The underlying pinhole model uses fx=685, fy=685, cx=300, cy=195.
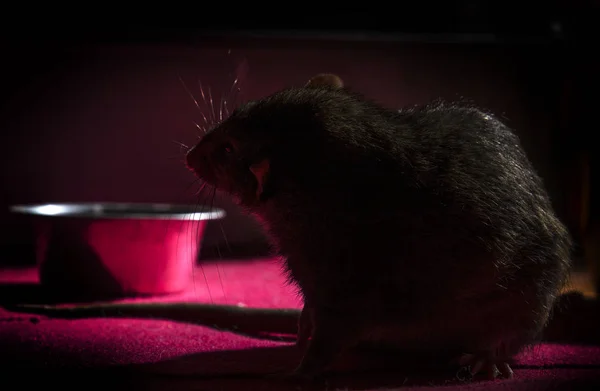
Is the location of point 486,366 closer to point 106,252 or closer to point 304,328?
point 304,328

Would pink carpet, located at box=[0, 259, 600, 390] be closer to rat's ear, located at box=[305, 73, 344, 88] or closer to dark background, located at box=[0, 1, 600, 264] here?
rat's ear, located at box=[305, 73, 344, 88]

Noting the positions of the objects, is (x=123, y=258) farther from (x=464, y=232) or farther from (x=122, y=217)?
(x=464, y=232)

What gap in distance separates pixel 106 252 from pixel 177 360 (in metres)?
1.19

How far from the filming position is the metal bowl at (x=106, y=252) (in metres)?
2.88

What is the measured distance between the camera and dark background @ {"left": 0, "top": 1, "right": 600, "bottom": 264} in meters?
3.78

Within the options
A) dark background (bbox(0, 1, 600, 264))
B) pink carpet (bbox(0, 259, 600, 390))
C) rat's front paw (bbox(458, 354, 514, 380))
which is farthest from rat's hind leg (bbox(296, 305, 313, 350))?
dark background (bbox(0, 1, 600, 264))

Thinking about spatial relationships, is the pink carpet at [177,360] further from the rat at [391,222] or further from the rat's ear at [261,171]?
the rat's ear at [261,171]

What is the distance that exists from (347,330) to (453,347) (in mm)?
354

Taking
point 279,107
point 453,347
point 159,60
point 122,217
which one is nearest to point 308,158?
point 279,107

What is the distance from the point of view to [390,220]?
66.6 inches

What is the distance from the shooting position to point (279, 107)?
177 cm

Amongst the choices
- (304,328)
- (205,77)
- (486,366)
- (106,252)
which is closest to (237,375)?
(304,328)

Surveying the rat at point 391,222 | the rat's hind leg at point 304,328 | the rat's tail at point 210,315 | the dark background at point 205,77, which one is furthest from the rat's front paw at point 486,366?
the dark background at point 205,77

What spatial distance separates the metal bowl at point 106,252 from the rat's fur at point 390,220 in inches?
44.2
